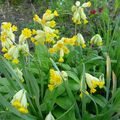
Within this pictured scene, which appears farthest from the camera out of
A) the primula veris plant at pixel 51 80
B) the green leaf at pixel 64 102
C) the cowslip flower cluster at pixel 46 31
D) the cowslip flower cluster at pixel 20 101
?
the green leaf at pixel 64 102

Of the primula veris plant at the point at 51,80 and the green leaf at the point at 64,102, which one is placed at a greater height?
the primula veris plant at the point at 51,80

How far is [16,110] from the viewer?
1786 millimetres

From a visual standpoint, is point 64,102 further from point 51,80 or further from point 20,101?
point 20,101

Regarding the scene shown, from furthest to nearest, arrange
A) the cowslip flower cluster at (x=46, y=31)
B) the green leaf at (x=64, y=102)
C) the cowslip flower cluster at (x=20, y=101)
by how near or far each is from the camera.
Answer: the green leaf at (x=64, y=102) → the cowslip flower cluster at (x=46, y=31) → the cowslip flower cluster at (x=20, y=101)

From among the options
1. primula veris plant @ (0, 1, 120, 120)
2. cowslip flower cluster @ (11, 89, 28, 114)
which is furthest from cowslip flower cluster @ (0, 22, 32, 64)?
cowslip flower cluster @ (11, 89, 28, 114)

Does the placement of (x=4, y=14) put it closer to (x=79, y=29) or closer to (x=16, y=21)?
(x=16, y=21)

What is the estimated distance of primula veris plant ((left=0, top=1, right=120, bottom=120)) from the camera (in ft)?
6.21

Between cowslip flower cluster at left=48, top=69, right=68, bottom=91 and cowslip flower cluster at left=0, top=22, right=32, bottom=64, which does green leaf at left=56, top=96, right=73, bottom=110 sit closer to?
cowslip flower cluster at left=48, top=69, right=68, bottom=91

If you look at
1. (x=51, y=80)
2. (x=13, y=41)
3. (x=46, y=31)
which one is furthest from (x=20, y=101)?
(x=46, y=31)

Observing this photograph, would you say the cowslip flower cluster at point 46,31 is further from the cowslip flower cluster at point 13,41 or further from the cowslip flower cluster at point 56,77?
the cowslip flower cluster at point 56,77

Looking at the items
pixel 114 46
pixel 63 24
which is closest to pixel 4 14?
pixel 63 24

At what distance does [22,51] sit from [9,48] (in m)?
0.11

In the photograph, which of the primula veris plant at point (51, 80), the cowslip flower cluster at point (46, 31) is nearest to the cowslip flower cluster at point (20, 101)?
the primula veris plant at point (51, 80)

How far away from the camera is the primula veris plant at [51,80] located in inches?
74.5
